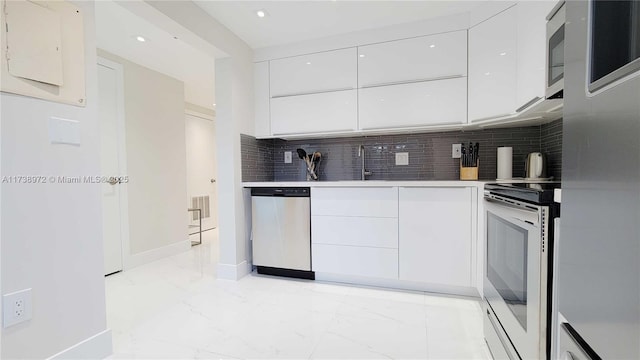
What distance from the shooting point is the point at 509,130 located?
2.47m

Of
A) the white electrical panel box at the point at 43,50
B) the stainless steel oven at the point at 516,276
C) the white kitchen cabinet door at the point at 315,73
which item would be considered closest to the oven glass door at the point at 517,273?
the stainless steel oven at the point at 516,276

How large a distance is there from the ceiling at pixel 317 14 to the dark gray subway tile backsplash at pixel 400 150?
994 mm

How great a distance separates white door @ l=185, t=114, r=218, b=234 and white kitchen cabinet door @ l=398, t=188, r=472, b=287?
362 centimetres

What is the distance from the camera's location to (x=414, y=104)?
2432mm

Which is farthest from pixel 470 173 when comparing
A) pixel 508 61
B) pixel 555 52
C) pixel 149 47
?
pixel 149 47

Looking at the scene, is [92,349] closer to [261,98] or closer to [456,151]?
[261,98]

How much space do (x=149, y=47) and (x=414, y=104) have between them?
8.33ft

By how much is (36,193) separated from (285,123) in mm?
1912

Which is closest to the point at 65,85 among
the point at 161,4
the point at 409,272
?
the point at 161,4

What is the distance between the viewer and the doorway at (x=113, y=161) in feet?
9.14

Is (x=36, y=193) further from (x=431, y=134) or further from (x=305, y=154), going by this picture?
(x=431, y=134)

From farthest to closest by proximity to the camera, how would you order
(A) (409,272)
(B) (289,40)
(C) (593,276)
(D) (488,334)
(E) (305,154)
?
(E) (305,154), (B) (289,40), (A) (409,272), (D) (488,334), (C) (593,276)

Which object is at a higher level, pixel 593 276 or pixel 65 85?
pixel 65 85

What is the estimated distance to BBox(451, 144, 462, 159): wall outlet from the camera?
2.62 meters
